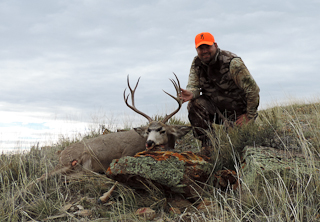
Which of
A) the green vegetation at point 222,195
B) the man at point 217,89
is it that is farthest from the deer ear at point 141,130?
the green vegetation at point 222,195

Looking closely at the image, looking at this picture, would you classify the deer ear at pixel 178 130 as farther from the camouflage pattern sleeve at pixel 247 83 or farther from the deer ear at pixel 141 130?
the camouflage pattern sleeve at pixel 247 83

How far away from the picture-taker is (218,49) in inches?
234

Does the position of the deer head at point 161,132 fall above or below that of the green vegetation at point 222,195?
above

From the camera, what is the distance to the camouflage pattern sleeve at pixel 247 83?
18.7 ft

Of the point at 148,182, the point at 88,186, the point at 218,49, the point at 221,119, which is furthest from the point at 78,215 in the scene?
the point at 218,49

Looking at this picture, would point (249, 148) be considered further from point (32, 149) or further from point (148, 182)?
point (32, 149)

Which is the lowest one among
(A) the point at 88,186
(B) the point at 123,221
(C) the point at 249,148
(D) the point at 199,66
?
(B) the point at 123,221

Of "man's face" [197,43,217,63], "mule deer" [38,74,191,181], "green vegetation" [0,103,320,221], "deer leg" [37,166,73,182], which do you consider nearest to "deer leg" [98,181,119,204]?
"green vegetation" [0,103,320,221]

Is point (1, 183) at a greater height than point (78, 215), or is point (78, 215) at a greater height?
point (1, 183)

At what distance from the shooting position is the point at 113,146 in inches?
207

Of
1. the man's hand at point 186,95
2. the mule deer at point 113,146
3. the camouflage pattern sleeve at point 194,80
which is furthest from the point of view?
the camouflage pattern sleeve at point 194,80

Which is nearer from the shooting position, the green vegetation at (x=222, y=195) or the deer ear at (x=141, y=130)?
the green vegetation at (x=222, y=195)

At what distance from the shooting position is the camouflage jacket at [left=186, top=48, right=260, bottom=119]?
5727 millimetres

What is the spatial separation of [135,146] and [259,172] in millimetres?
2575
